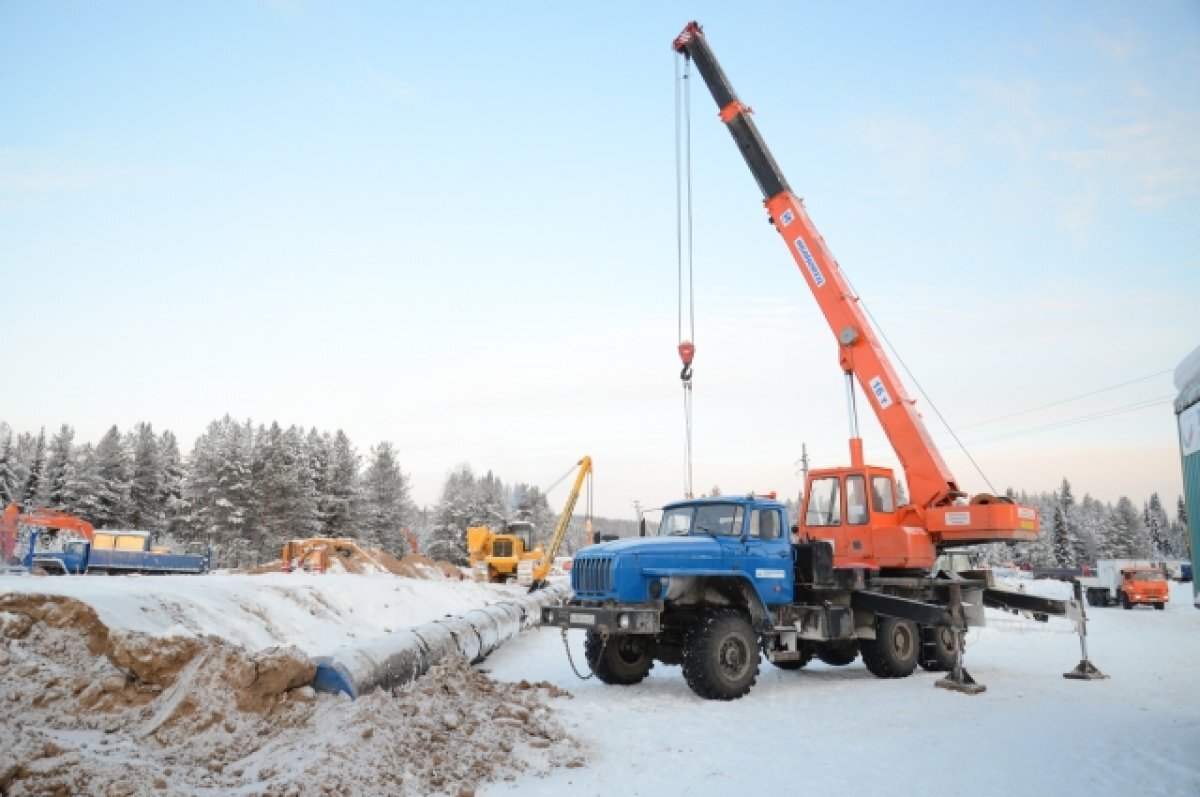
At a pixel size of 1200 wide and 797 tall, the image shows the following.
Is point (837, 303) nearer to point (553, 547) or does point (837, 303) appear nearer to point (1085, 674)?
point (1085, 674)

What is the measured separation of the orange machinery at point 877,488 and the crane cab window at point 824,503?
18 millimetres

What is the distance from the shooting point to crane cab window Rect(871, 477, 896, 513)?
14.2 meters

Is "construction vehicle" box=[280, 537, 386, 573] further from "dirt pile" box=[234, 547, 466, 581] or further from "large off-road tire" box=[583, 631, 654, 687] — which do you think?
"large off-road tire" box=[583, 631, 654, 687]

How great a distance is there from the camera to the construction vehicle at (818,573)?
1109 centimetres

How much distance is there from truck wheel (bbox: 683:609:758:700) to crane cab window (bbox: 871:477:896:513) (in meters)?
4.16

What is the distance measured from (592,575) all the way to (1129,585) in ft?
114

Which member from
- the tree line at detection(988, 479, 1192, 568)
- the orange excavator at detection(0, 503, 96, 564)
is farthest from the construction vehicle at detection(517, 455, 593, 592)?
the tree line at detection(988, 479, 1192, 568)

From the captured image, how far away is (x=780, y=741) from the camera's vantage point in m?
8.45

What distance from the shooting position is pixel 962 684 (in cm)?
1173

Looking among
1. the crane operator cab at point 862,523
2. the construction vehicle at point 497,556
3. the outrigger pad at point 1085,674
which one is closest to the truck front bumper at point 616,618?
the crane operator cab at point 862,523

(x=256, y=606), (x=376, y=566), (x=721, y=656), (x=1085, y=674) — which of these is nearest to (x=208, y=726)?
(x=721, y=656)

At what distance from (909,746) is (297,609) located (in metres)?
11.9

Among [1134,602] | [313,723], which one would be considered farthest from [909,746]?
[1134,602]

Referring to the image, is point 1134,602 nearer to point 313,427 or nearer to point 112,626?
point 112,626
